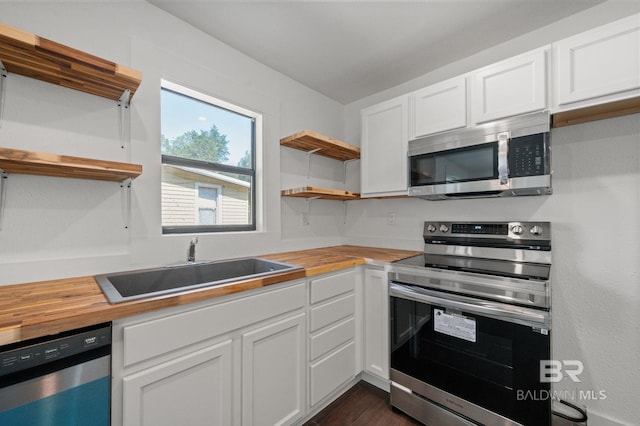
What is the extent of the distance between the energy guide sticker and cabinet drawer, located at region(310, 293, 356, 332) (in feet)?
1.82

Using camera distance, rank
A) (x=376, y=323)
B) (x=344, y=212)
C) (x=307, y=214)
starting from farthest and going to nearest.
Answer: (x=344, y=212) < (x=307, y=214) < (x=376, y=323)

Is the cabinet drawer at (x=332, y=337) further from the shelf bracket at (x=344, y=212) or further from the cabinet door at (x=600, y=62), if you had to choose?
the cabinet door at (x=600, y=62)

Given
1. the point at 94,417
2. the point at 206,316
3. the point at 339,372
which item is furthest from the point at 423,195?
the point at 94,417

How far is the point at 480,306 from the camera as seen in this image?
55.1 inches

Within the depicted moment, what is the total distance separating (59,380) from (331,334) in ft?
4.23

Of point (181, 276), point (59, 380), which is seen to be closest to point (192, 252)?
point (181, 276)

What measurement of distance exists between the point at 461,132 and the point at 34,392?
231cm

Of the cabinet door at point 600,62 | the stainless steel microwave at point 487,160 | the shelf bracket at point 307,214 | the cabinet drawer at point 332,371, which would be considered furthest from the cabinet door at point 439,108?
the cabinet drawer at point 332,371

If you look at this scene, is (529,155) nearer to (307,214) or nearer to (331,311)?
(331,311)

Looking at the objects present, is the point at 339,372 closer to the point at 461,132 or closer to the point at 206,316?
the point at 206,316

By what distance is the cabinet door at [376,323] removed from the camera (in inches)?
71.9

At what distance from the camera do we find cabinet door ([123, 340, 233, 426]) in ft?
3.12

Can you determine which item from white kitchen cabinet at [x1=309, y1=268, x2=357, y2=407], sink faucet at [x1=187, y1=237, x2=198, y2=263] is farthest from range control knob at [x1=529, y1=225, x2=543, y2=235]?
sink faucet at [x1=187, y1=237, x2=198, y2=263]

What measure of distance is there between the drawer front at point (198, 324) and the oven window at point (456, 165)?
124 centimetres
